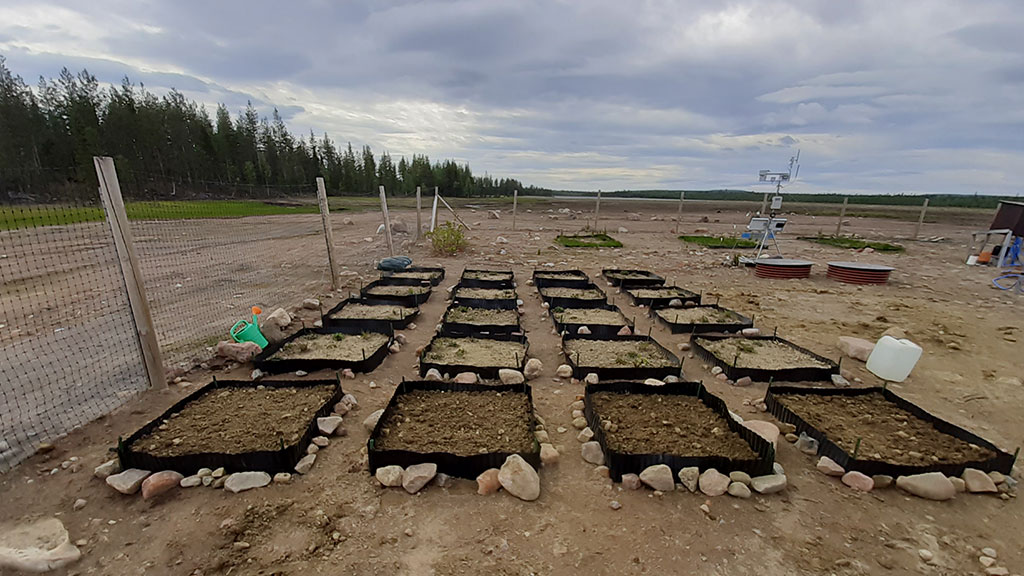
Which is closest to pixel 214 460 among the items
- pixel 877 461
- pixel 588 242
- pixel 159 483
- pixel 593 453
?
pixel 159 483

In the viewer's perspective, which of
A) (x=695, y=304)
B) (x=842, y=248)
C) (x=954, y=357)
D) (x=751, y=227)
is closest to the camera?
(x=954, y=357)

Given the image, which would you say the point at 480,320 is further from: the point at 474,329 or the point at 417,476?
the point at 417,476

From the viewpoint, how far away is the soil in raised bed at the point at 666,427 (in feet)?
10.1

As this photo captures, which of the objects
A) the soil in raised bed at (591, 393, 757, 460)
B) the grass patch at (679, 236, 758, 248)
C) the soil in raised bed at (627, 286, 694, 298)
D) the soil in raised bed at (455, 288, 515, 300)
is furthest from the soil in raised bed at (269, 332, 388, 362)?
the grass patch at (679, 236, 758, 248)

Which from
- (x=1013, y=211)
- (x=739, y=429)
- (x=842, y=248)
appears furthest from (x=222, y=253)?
(x=1013, y=211)

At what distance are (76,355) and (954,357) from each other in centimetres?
1017

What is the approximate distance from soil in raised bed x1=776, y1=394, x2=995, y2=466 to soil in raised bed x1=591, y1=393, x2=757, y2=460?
787 millimetres

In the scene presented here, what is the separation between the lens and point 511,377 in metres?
4.15

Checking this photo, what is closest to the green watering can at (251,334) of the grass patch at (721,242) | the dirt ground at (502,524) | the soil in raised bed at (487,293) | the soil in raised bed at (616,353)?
the dirt ground at (502,524)

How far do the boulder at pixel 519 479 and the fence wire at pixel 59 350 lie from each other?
3.33 metres

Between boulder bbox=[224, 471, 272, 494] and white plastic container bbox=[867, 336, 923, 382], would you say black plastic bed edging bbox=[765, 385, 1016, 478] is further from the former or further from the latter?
boulder bbox=[224, 471, 272, 494]

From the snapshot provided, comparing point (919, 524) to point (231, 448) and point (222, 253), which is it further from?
point (222, 253)

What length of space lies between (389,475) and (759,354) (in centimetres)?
439

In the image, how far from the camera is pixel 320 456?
3.07 m
